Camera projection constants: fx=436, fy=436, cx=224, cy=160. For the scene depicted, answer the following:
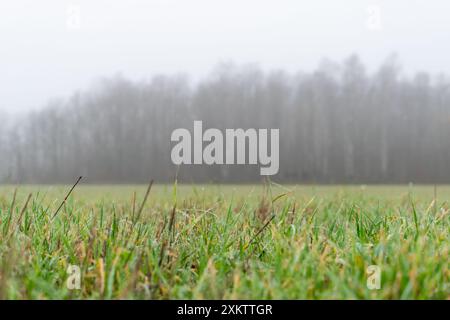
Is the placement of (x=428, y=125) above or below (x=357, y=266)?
above

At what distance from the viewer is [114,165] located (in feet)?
93.4

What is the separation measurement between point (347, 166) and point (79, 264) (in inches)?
1083

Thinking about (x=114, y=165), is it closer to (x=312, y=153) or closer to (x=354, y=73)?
(x=312, y=153)

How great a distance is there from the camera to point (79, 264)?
1.40m

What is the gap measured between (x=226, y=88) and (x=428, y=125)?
45.8ft

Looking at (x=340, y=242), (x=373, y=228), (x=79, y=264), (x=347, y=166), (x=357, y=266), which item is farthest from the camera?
(x=347, y=166)

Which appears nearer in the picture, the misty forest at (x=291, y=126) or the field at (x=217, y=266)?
the field at (x=217, y=266)

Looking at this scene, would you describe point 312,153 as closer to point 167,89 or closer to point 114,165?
point 167,89

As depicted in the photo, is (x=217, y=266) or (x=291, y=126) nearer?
(x=217, y=266)

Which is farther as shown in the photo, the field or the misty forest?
the misty forest
